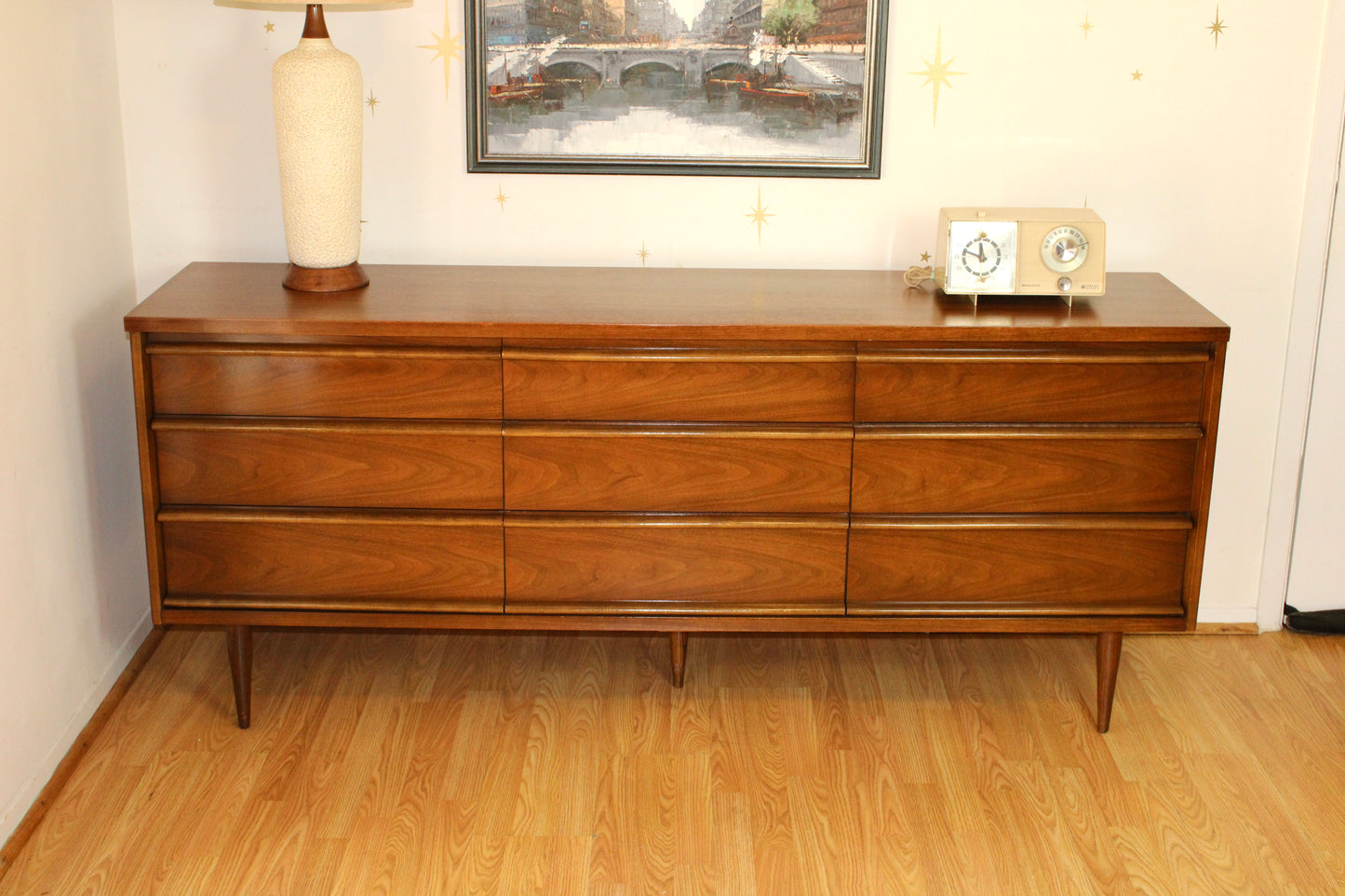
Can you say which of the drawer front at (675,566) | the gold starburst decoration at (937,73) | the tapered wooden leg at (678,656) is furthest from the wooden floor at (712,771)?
the gold starburst decoration at (937,73)

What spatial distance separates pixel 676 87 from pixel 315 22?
0.67 m

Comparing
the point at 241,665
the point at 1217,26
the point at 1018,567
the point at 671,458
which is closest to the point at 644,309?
the point at 671,458

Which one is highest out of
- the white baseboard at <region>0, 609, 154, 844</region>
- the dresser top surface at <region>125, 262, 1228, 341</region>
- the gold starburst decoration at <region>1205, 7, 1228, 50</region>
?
the gold starburst decoration at <region>1205, 7, 1228, 50</region>

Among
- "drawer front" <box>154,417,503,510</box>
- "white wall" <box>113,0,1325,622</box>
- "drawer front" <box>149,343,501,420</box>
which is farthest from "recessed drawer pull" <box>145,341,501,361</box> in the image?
"white wall" <box>113,0,1325,622</box>

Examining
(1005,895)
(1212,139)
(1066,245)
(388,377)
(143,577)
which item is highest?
(1212,139)

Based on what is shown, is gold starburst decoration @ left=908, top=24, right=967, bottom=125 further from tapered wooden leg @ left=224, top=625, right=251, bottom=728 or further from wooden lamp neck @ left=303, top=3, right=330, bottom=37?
tapered wooden leg @ left=224, top=625, right=251, bottom=728

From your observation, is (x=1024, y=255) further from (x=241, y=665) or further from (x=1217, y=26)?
(x=241, y=665)

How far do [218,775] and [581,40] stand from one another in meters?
1.48

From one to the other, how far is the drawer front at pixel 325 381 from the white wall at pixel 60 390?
0.22 metres

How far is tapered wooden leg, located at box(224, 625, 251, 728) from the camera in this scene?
92.4 inches

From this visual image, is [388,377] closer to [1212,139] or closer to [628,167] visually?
[628,167]

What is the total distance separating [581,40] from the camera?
2436mm

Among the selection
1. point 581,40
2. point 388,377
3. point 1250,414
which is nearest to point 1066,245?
point 1250,414

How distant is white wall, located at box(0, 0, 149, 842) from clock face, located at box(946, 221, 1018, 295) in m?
1.54
